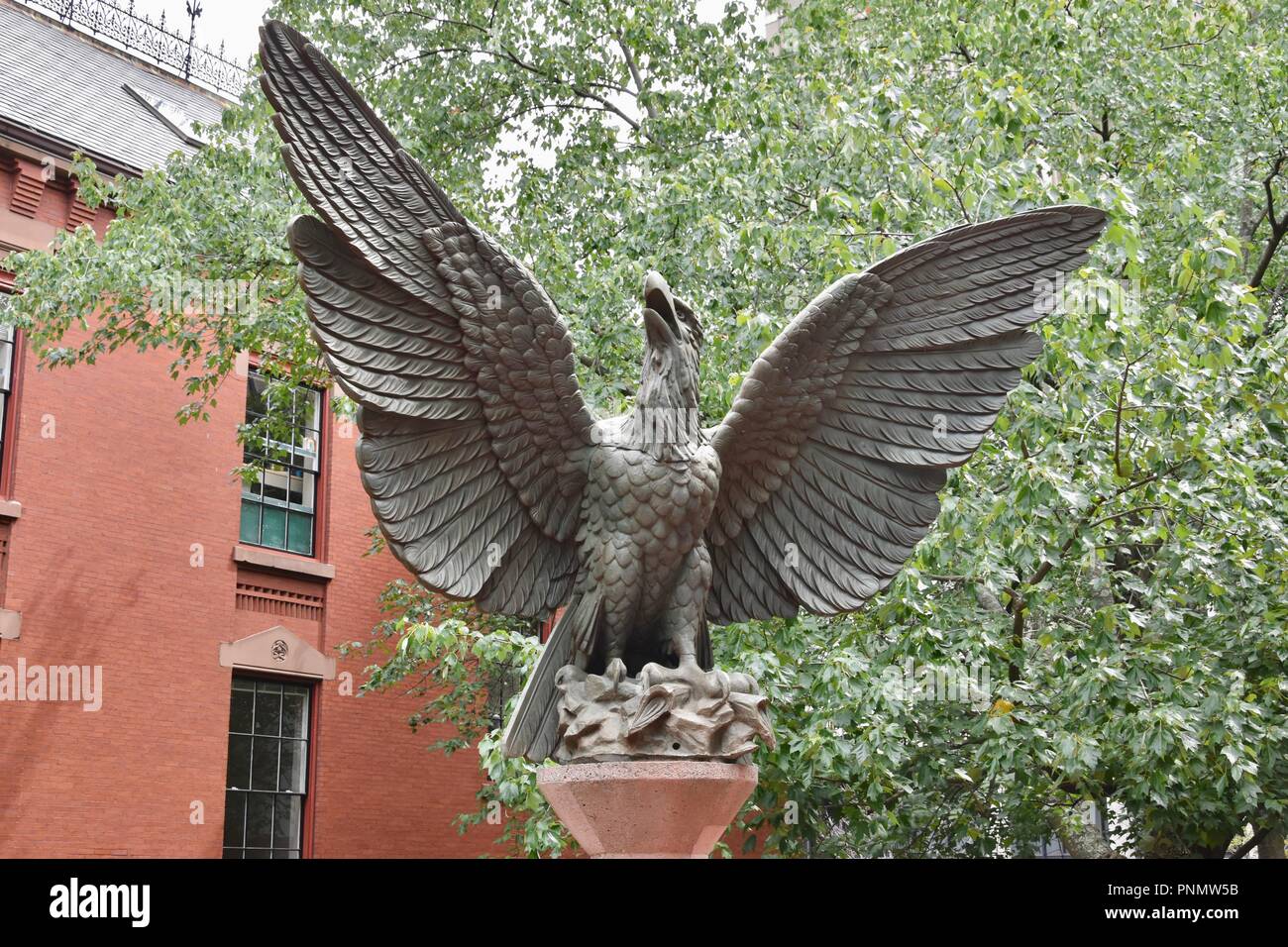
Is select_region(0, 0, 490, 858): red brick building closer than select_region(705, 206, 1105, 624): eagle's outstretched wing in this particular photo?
No

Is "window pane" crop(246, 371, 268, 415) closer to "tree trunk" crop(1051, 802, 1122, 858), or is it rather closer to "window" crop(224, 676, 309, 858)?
"window" crop(224, 676, 309, 858)

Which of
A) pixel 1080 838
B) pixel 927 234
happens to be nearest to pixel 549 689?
pixel 927 234

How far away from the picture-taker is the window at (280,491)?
15.0m

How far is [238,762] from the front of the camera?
14555 millimetres

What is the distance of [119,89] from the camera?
1723 cm

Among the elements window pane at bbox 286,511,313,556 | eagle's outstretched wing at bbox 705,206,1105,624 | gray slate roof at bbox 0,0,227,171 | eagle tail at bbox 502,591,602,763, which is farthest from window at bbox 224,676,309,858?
eagle's outstretched wing at bbox 705,206,1105,624

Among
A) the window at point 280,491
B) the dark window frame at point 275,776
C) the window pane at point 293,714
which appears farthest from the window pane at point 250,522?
the window pane at point 293,714

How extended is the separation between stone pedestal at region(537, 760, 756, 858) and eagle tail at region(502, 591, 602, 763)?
0.21 meters

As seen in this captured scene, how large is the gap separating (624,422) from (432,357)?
84cm

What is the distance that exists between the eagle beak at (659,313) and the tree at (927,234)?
1.62m

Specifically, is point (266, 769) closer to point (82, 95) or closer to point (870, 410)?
point (82, 95)

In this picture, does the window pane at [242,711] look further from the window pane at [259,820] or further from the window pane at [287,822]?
the window pane at [287,822]

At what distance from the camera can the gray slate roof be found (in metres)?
14.2
